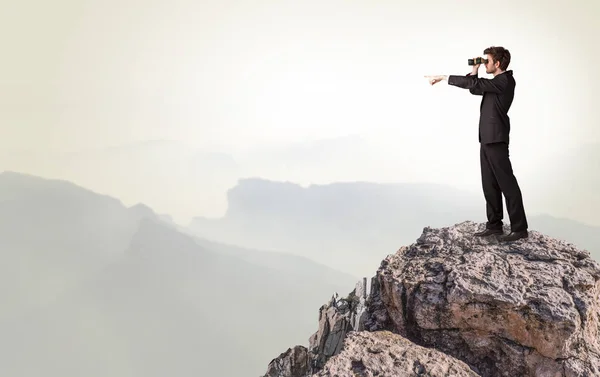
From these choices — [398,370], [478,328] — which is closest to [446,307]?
[478,328]

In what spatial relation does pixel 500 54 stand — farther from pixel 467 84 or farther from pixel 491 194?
pixel 491 194

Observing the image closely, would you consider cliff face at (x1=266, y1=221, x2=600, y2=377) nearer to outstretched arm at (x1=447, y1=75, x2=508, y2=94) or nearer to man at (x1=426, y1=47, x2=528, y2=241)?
man at (x1=426, y1=47, x2=528, y2=241)

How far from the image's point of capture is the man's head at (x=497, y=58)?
6.41 m

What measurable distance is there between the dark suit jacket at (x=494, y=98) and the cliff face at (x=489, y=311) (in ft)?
4.95

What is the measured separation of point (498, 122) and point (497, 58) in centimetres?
87

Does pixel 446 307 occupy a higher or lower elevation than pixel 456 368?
higher

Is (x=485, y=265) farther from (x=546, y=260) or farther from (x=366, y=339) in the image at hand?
(x=366, y=339)

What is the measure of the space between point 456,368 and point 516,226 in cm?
294

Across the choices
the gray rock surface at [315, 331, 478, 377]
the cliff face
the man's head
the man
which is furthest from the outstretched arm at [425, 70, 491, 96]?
the gray rock surface at [315, 331, 478, 377]

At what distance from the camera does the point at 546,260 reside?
6000mm

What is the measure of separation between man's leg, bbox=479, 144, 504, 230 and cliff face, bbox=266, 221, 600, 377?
0.46m

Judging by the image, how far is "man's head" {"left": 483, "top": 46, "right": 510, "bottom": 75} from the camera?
6.41 m

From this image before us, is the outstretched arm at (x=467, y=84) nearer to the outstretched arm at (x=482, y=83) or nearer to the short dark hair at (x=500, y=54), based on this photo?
the outstretched arm at (x=482, y=83)

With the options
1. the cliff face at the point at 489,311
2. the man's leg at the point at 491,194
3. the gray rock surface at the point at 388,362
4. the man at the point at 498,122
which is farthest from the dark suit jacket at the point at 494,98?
the gray rock surface at the point at 388,362
